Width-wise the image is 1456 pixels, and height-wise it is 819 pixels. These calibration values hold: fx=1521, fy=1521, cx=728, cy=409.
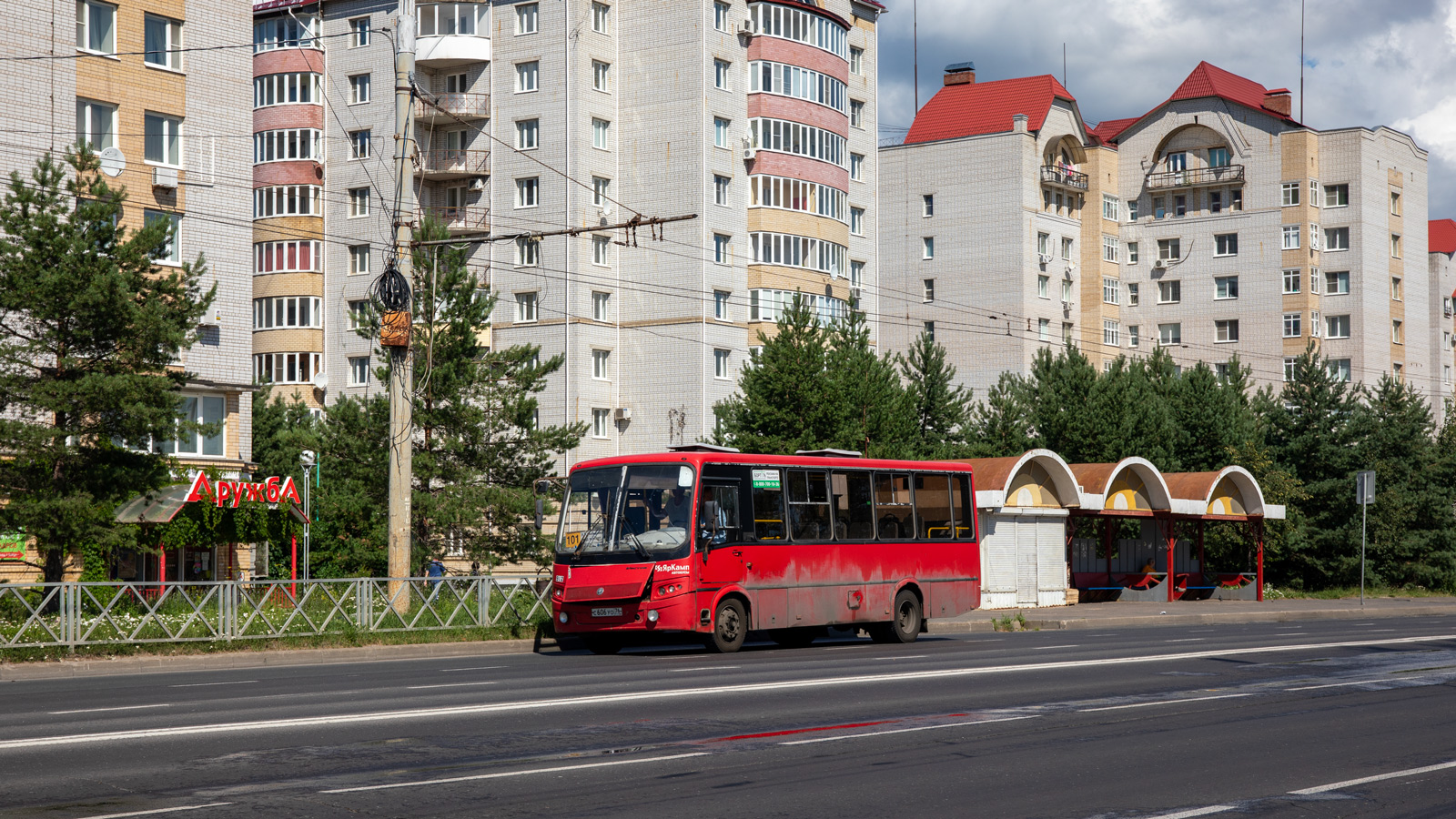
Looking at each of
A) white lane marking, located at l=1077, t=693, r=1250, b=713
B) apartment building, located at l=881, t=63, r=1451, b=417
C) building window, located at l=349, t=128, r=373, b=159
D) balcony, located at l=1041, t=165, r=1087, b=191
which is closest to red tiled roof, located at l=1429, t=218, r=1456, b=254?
apartment building, located at l=881, t=63, r=1451, b=417

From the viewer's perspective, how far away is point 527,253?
61750mm

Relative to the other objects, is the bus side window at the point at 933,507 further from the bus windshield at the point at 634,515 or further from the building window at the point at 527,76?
the building window at the point at 527,76

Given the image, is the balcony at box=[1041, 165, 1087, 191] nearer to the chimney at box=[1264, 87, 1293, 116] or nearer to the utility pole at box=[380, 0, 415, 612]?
the chimney at box=[1264, 87, 1293, 116]

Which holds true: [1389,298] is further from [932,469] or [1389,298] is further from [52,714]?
[52,714]

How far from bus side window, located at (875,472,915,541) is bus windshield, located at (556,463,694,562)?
4.48 m

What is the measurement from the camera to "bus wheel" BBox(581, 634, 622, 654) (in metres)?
23.3

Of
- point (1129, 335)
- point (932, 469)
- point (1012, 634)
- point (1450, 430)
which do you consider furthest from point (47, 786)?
point (1129, 335)

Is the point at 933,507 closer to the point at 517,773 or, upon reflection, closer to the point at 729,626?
the point at 729,626

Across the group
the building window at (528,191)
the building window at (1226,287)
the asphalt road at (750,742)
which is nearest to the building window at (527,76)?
the building window at (528,191)

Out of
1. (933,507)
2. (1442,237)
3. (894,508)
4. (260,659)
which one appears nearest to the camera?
(260,659)

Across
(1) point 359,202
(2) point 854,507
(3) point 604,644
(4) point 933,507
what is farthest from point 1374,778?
(1) point 359,202

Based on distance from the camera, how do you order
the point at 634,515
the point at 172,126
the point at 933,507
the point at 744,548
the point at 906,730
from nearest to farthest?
1. the point at 906,730
2. the point at 634,515
3. the point at 744,548
4. the point at 933,507
5. the point at 172,126

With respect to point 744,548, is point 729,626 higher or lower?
lower

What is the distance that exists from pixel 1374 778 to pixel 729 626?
534 inches
